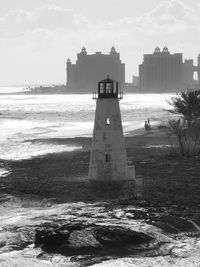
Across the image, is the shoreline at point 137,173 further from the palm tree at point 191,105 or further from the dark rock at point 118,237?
the palm tree at point 191,105

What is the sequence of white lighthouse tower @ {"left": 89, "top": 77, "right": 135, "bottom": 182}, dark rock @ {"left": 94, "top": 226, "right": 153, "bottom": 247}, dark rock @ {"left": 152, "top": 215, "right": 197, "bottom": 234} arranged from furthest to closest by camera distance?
white lighthouse tower @ {"left": 89, "top": 77, "right": 135, "bottom": 182} → dark rock @ {"left": 152, "top": 215, "right": 197, "bottom": 234} → dark rock @ {"left": 94, "top": 226, "right": 153, "bottom": 247}

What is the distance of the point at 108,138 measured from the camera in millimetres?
34812

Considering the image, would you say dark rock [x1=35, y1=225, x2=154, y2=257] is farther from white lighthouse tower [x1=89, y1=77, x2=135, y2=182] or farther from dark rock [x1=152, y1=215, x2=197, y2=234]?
white lighthouse tower [x1=89, y1=77, x2=135, y2=182]

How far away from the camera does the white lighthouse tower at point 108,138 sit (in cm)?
3431

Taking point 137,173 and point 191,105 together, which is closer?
point 137,173

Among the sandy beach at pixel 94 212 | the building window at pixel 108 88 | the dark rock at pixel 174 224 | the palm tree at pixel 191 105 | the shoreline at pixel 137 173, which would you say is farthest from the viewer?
the palm tree at pixel 191 105

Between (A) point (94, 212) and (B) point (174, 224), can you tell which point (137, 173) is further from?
(B) point (174, 224)

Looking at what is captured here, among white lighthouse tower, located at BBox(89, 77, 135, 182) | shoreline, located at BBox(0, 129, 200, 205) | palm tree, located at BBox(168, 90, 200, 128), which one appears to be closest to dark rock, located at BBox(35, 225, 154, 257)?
shoreline, located at BBox(0, 129, 200, 205)

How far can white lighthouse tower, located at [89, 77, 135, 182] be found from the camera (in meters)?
34.3

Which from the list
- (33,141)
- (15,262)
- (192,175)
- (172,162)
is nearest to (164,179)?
(192,175)

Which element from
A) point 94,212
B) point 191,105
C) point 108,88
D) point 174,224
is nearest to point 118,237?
point 174,224

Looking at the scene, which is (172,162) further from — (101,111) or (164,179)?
(101,111)

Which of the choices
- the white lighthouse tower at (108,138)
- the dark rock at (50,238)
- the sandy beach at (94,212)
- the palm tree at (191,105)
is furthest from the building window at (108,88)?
the palm tree at (191,105)

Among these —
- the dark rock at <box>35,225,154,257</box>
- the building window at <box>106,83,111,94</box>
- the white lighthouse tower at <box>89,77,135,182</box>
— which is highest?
the building window at <box>106,83,111,94</box>
